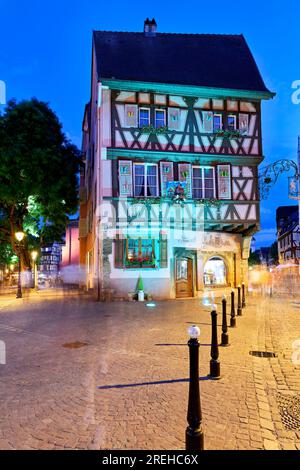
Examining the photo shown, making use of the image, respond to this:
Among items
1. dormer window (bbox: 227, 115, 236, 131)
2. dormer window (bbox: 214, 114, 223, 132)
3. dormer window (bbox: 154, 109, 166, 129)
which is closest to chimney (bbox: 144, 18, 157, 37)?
dormer window (bbox: 154, 109, 166, 129)

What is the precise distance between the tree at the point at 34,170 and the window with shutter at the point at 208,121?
9403 mm

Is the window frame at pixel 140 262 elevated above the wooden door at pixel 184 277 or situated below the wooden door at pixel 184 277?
above

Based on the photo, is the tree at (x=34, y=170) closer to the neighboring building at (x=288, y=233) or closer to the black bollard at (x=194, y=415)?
the black bollard at (x=194, y=415)

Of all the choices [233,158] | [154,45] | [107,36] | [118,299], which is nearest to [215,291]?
[118,299]

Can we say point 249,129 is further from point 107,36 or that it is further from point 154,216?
point 107,36

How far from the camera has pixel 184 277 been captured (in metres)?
19.9

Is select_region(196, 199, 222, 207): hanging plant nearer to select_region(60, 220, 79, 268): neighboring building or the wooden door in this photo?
the wooden door

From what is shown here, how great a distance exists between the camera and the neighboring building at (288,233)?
53.2 metres

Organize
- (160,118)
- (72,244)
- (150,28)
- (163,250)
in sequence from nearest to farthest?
(163,250) → (160,118) → (150,28) → (72,244)

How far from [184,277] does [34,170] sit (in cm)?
1115

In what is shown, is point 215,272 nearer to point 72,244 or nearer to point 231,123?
point 231,123

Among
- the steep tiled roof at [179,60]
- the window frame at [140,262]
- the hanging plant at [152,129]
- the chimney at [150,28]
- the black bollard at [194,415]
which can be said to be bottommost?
the black bollard at [194,415]

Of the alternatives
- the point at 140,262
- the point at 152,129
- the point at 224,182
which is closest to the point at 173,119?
the point at 152,129

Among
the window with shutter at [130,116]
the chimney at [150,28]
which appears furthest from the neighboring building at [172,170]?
the chimney at [150,28]
